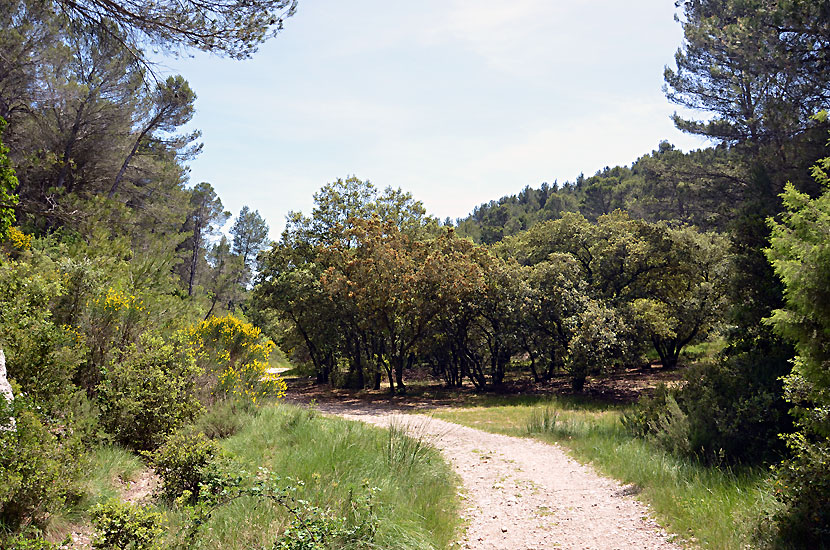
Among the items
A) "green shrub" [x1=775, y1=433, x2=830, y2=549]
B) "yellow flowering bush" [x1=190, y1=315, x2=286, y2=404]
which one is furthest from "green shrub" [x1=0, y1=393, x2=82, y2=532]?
"green shrub" [x1=775, y1=433, x2=830, y2=549]

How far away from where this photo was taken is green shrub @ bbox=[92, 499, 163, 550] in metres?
3.24

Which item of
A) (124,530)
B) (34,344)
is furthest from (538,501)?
(34,344)

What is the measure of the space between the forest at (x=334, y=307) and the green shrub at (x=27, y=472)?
2cm

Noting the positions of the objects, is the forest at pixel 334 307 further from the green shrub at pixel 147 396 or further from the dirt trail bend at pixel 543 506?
→ the dirt trail bend at pixel 543 506

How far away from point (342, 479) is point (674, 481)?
464 cm

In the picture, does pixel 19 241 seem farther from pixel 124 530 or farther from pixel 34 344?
pixel 124 530

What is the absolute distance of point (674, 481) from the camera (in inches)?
251

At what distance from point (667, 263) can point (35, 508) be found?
847 inches

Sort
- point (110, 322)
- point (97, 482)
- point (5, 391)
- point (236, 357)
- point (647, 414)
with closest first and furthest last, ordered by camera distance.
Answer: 1. point (5, 391)
2. point (97, 482)
3. point (110, 322)
4. point (647, 414)
5. point (236, 357)

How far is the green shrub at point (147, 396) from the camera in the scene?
6.17m

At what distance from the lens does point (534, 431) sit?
473 inches

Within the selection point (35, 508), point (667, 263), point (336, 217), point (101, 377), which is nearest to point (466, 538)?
point (35, 508)

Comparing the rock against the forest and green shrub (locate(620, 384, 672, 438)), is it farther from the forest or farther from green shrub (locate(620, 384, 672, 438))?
green shrub (locate(620, 384, 672, 438))

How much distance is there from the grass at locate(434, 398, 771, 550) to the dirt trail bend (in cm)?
27
